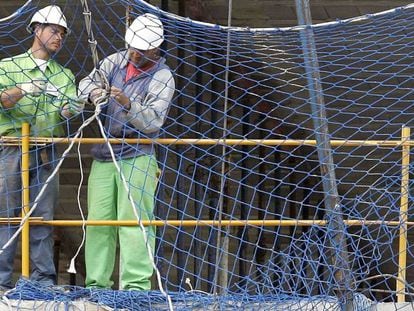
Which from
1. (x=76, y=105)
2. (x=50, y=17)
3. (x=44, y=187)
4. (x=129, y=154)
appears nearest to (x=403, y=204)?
(x=129, y=154)

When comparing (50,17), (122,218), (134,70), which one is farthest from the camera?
(50,17)

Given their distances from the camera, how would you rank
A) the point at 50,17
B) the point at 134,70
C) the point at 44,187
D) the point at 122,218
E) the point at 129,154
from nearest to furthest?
the point at 44,187, the point at 122,218, the point at 129,154, the point at 134,70, the point at 50,17

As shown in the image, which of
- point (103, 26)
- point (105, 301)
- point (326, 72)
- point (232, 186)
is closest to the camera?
point (105, 301)

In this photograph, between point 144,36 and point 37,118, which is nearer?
point 144,36

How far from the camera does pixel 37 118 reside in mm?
8422

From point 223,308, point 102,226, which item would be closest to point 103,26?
point 102,226

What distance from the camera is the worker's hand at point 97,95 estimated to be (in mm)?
8039

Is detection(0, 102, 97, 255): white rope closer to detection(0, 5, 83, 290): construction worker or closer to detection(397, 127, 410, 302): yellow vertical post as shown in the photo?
detection(0, 5, 83, 290): construction worker

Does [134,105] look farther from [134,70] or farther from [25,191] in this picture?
[25,191]

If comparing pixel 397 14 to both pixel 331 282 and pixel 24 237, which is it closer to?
pixel 331 282

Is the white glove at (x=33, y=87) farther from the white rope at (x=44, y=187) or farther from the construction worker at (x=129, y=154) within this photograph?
the white rope at (x=44, y=187)

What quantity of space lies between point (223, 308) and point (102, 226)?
1028mm

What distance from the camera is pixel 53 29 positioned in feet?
27.9

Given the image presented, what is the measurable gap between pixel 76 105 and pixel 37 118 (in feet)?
1.12
